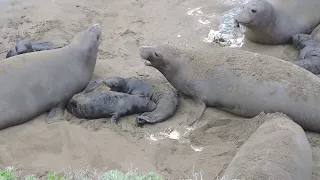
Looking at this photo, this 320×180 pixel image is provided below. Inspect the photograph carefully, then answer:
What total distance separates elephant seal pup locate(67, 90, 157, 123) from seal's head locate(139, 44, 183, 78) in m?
0.64

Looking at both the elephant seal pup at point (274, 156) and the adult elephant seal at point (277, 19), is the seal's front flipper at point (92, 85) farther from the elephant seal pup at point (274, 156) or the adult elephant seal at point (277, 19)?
the elephant seal pup at point (274, 156)

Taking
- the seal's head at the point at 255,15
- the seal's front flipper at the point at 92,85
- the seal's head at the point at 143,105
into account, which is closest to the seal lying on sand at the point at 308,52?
the seal's head at the point at 255,15

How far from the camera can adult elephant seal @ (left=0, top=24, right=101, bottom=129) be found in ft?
22.1

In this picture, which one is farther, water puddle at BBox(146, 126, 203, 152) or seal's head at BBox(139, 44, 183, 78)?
seal's head at BBox(139, 44, 183, 78)

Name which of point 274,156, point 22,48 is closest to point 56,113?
point 22,48

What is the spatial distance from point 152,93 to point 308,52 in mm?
2205

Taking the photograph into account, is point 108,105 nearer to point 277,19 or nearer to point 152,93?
point 152,93

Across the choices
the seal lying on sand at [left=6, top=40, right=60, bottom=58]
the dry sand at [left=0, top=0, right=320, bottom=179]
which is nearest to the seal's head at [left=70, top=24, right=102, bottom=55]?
the dry sand at [left=0, top=0, right=320, bottom=179]

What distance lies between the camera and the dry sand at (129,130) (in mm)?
5879

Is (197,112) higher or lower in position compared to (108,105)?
lower

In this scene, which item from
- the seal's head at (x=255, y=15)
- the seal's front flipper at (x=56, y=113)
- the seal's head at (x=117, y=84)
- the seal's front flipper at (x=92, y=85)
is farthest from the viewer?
the seal's head at (x=255, y=15)

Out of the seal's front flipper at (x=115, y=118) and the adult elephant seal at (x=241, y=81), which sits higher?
the adult elephant seal at (x=241, y=81)

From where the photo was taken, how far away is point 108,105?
6.74 meters

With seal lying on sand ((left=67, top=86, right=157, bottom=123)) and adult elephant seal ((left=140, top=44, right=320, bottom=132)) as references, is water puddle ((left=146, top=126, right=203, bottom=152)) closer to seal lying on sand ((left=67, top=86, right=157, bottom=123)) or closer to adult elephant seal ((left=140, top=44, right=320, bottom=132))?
adult elephant seal ((left=140, top=44, right=320, bottom=132))
